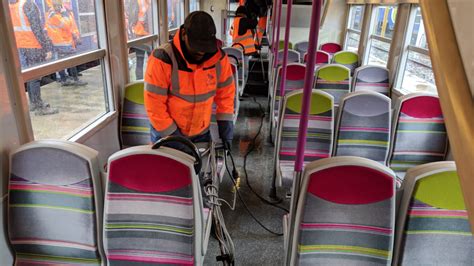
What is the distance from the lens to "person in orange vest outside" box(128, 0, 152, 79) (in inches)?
142

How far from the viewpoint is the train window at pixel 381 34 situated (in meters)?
5.01

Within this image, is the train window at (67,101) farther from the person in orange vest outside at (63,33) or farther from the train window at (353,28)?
the train window at (353,28)

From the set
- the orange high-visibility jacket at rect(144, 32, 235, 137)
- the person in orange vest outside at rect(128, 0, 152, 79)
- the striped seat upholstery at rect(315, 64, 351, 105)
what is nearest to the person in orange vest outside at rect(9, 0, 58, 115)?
the orange high-visibility jacket at rect(144, 32, 235, 137)

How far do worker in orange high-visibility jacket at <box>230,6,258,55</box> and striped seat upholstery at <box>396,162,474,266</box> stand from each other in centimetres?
439

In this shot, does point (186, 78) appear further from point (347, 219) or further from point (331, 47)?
point (331, 47)

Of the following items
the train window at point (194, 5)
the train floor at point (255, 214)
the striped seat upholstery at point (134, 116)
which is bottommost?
the train floor at point (255, 214)

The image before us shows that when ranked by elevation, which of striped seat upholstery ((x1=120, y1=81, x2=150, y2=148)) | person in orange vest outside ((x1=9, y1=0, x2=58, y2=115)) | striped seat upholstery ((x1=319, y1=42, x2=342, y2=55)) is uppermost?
person in orange vest outside ((x1=9, y1=0, x2=58, y2=115))

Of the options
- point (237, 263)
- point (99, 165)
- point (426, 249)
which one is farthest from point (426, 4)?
point (237, 263)

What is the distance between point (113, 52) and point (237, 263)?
6.53ft

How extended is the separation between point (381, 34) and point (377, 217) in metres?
4.81

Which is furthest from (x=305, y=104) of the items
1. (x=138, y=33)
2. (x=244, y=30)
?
(x=244, y=30)

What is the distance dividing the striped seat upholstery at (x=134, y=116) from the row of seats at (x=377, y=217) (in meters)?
1.86

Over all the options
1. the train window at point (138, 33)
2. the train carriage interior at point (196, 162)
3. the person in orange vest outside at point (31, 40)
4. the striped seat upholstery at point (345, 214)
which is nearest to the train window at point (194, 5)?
the train window at point (138, 33)

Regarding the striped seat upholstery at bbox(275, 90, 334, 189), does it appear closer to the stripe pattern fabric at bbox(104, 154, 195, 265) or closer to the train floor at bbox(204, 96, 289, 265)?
the train floor at bbox(204, 96, 289, 265)
